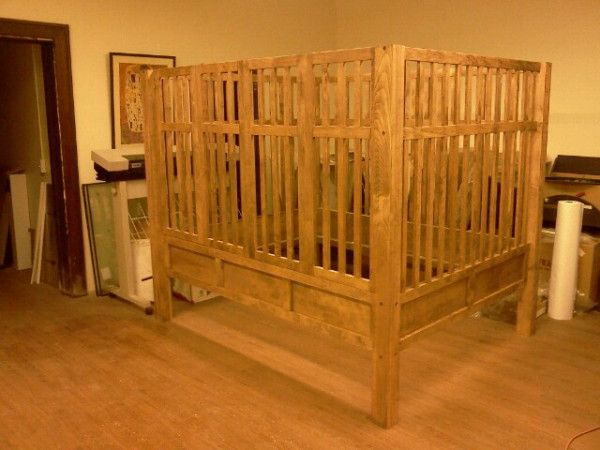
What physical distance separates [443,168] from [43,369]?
2.19m

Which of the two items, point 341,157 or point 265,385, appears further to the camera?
point 265,385

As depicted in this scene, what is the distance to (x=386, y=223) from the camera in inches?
89.1

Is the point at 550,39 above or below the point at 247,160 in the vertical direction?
above

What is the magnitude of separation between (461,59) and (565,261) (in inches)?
63.1

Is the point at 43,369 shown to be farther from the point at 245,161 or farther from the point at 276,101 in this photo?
the point at 276,101

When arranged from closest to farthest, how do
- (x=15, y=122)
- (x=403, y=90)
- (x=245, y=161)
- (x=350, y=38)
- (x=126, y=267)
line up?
(x=403, y=90) → (x=245, y=161) → (x=126, y=267) → (x=15, y=122) → (x=350, y=38)

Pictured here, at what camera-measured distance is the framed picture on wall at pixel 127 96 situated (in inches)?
160

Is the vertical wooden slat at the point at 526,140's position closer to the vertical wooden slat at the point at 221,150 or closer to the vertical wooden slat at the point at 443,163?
the vertical wooden slat at the point at 443,163

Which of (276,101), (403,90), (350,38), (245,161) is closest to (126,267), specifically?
(245,161)

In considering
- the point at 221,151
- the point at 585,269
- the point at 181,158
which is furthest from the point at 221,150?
the point at 585,269

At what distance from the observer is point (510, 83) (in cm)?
290

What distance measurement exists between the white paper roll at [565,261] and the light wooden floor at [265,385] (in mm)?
121

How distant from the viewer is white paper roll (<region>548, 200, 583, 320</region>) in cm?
344

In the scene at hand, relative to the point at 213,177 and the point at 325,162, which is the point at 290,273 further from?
the point at 213,177
